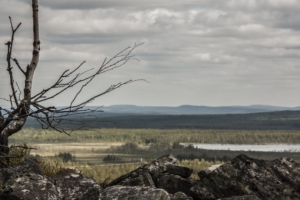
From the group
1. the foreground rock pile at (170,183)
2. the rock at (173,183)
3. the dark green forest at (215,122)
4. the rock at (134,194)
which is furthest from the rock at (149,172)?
the dark green forest at (215,122)

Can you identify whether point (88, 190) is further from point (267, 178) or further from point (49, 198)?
point (267, 178)

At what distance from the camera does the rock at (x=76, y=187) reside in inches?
475

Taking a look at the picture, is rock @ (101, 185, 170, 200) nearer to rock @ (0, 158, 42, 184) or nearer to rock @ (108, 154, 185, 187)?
rock @ (108, 154, 185, 187)

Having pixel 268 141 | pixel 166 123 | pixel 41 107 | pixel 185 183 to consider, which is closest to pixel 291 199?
pixel 185 183

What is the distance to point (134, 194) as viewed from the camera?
11.7 m

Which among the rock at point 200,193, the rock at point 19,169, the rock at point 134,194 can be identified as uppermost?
the rock at point 19,169

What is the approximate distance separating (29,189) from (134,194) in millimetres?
1804

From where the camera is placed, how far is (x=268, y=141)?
106375 millimetres

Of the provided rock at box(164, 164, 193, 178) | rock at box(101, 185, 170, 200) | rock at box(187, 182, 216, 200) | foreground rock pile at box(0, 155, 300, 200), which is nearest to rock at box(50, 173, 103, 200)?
foreground rock pile at box(0, 155, 300, 200)

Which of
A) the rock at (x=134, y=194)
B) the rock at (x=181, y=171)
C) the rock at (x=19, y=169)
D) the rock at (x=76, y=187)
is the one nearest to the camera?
the rock at (x=134, y=194)

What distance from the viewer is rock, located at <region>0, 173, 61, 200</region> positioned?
37.1ft

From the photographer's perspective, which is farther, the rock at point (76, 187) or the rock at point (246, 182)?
the rock at point (246, 182)

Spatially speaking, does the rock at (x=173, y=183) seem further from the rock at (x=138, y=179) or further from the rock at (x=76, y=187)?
the rock at (x=76, y=187)

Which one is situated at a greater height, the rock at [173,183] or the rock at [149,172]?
the rock at [149,172]
